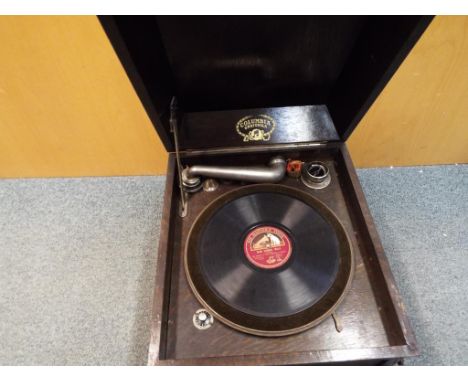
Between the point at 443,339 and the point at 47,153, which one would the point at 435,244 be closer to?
the point at 443,339

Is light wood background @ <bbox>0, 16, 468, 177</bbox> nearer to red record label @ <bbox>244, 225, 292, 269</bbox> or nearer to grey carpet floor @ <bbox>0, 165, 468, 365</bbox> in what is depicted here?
grey carpet floor @ <bbox>0, 165, 468, 365</bbox>

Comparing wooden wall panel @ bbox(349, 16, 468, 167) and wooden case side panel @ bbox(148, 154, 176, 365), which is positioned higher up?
wooden wall panel @ bbox(349, 16, 468, 167)

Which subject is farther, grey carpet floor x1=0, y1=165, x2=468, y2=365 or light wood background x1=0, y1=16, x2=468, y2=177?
grey carpet floor x1=0, y1=165, x2=468, y2=365

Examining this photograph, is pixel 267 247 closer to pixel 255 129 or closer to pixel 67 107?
pixel 255 129

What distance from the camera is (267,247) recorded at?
30.0 inches

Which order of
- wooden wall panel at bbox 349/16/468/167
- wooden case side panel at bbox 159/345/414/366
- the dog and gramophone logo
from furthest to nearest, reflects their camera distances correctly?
wooden wall panel at bbox 349/16/468/167 < the dog and gramophone logo < wooden case side panel at bbox 159/345/414/366

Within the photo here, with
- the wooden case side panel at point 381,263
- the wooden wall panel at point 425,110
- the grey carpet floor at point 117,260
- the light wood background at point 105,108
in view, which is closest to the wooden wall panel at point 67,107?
the light wood background at point 105,108

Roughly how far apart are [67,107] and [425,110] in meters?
1.39

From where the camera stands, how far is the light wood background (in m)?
0.93

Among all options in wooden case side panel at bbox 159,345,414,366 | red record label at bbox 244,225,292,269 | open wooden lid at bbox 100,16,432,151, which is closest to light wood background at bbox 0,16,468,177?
open wooden lid at bbox 100,16,432,151

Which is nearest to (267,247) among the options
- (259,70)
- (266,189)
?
(266,189)

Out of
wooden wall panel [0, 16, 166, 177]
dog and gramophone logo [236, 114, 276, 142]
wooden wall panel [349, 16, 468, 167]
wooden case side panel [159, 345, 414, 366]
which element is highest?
wooden wall panel [0, 16, 166, 177]

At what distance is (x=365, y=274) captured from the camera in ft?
2.37

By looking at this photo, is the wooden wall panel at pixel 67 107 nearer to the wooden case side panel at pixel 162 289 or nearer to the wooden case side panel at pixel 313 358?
the wooden case side panel at pixel 162 289
